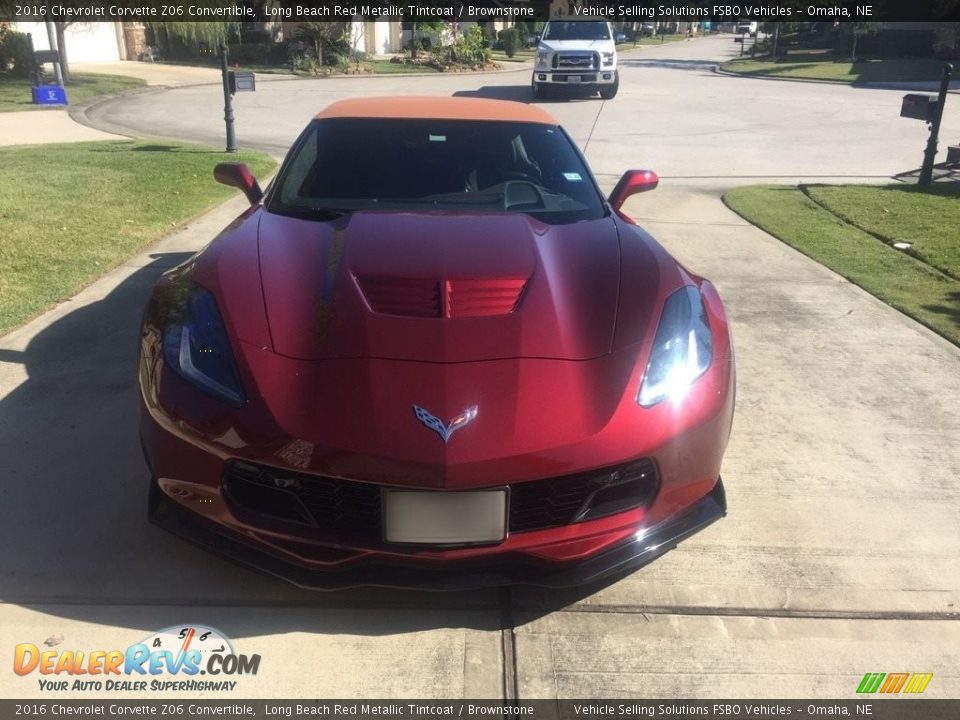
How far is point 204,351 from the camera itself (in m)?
2.71

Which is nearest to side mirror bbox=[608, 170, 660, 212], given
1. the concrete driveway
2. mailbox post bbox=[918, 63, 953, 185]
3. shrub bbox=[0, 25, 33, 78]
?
the concrete driveway

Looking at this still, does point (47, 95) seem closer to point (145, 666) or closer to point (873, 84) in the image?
point (145, 666)

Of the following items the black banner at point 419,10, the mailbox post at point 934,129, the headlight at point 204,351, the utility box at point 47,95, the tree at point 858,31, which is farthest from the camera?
the tree at point 858,31

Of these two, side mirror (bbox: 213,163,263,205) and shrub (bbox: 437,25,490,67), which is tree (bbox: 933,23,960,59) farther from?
side mirror (bbox: 213,163,263,205)

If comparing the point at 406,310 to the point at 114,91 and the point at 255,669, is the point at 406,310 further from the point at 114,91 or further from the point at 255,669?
the point at 114,91

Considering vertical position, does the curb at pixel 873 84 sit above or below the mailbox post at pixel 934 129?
below

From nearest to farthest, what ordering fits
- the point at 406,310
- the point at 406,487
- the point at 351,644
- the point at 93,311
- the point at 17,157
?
the point at 406,487 < the point at 351,644 < the point at 406,310 < the point at 93,311 < the point at 17,157

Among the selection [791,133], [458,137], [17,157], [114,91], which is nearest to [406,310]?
[458,137]

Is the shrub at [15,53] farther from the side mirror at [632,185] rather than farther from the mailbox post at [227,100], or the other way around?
the side mirror at [632,185]

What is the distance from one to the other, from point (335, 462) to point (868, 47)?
145 ft

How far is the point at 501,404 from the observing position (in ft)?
8.11

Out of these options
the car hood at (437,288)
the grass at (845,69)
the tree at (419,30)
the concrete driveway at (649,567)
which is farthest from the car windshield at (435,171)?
the tree at (419,30)

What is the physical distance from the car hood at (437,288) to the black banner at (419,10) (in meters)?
21.4

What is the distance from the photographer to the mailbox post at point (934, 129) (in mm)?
10117
